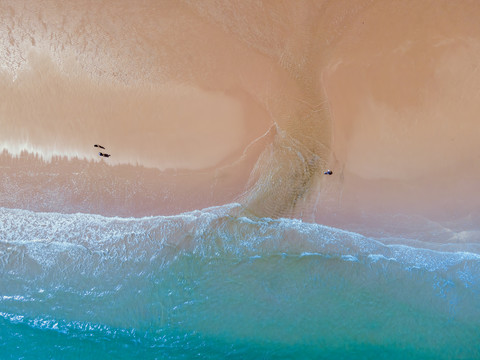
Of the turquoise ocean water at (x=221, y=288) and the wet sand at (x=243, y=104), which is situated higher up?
the wet sand at (x=243, y=104)

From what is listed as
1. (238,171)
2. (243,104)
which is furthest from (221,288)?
(243,104)

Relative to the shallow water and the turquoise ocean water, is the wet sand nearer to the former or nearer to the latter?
the shallow water

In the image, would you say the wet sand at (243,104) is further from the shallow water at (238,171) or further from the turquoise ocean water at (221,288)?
the turquoise ocean water at (221,288)

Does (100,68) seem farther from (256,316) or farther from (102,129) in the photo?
(256,316)

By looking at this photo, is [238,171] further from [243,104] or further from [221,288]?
[221,288]

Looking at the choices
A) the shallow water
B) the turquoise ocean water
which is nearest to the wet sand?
the shallow water

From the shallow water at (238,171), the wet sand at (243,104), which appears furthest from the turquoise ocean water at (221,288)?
the wet sand at (243,104)
